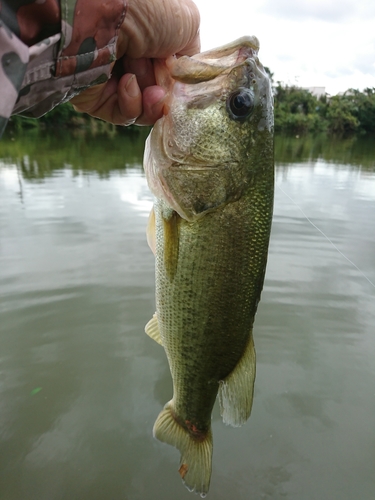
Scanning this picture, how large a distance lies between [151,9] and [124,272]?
13.8 feet

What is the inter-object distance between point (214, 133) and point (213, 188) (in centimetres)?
23

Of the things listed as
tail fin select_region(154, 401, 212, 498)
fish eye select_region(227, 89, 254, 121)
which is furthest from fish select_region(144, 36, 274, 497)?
tail fin select_region(154, 401, 212, 498)

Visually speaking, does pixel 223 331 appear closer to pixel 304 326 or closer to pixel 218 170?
pixel 218 170

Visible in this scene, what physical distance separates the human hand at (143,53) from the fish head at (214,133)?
11 cm

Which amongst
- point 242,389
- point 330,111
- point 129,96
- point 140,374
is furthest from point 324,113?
point 242,389

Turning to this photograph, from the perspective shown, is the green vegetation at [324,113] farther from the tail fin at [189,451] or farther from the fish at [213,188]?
the tail fin at [189,451]

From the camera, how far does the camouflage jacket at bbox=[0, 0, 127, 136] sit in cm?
88

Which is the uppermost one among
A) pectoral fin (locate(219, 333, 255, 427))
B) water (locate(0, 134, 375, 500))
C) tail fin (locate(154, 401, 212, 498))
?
pectoral fin (locate(219, 333, 255, 427))

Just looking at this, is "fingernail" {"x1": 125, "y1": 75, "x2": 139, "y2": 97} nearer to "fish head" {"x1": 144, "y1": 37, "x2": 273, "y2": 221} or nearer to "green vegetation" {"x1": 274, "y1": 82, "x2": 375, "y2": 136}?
"fish head" {"x1": 144, "y1": 37, "x2": 273, "y2": 221}

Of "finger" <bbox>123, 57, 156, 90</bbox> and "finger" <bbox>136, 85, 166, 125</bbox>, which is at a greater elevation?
"finger" <bbox>123, 57, 156, 90</bbox>

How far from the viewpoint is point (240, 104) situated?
5.03 ft

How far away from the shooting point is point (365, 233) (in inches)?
299

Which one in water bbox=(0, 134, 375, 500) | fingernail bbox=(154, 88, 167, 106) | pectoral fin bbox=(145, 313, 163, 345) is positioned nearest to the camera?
fingernail bbox=(154, 88, 167, 106)

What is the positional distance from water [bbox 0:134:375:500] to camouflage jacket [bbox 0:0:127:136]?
242 cm
